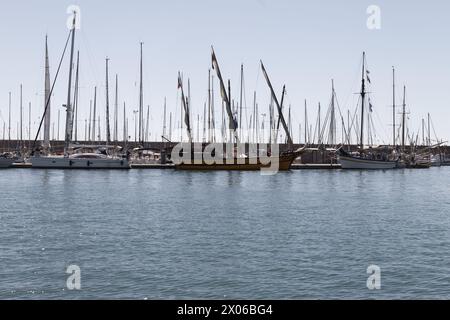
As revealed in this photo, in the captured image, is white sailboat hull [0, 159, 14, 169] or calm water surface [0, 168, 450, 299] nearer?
calm water surface [0, 168, 450, 299]

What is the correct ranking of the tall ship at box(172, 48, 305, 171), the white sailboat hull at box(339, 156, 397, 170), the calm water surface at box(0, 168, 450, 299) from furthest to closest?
1. the white sailboat hull at box(339, 156, 397, 170)
2. the tall ship at box(172, 48, 305, 171)
3. the calm water surface at box(0, 168, 450, 299)

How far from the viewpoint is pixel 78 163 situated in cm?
9306

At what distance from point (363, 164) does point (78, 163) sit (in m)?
54.8

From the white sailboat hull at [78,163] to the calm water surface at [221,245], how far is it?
3883cm

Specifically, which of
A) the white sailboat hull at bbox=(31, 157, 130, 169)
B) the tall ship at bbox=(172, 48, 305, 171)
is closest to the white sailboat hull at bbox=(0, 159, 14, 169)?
the white sailboat hull at bbox=(31, 157, 130, 169)

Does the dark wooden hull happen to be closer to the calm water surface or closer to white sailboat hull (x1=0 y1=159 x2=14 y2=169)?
white sailboat hull (x1=0 y1=159 x2=14 y2=169)

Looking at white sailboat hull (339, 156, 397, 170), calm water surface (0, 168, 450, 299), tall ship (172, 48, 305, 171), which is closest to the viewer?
calm water surface (0, 168, 450, 299)

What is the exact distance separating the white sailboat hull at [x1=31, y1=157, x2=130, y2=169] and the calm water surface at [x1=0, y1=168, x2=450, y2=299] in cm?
3883

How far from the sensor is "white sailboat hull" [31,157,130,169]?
93062mm

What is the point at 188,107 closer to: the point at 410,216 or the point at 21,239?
the point at 410,216

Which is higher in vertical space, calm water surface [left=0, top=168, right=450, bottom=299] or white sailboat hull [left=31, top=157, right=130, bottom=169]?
white sailboat hull [left=31, top=157, right=130, bottom=169]

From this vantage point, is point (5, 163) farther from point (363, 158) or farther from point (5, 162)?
point (363, 158)

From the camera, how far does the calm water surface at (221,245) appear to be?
19.1 metres
